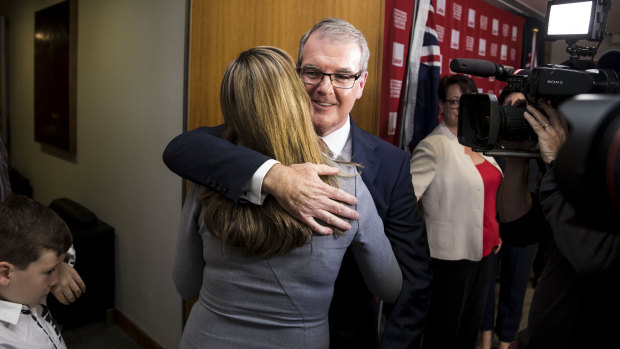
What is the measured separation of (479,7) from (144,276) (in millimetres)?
2839

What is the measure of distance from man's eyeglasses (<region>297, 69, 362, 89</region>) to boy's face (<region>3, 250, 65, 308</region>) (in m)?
0.89

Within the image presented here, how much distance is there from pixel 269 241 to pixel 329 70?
0.55 m

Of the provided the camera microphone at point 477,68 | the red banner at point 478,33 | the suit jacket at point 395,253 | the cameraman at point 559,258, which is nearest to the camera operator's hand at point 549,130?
the cameraman at point 559,258

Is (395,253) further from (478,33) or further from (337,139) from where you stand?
(478,33)

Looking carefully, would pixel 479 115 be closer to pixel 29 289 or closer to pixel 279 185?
pixel 279 185

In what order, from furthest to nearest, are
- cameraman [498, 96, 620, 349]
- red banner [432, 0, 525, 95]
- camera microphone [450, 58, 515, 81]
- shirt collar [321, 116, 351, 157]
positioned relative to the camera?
red banner [432, 0, 525, 95] → shirt collar [321, 116, 351, 157] → camera microphone [450, 58, 515, 81] → cameraman [498, 96, 620, 349]

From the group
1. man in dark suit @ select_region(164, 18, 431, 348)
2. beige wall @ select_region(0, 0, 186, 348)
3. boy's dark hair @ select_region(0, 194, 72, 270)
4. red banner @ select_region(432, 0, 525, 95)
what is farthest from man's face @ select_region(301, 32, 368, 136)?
red banner @ select_region(432, 0, 525, 95)

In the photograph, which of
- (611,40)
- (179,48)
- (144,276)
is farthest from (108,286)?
(611,40)

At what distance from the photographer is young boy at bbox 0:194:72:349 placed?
4.02 ft

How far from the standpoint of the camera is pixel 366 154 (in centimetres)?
121

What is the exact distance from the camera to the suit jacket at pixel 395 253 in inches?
44.3

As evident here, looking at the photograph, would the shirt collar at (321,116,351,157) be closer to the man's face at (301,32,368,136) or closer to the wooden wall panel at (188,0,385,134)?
the man's face at (301,32,368,136)

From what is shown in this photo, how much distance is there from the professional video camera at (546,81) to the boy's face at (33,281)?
121 centimetres

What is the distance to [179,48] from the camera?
7.00 ft
